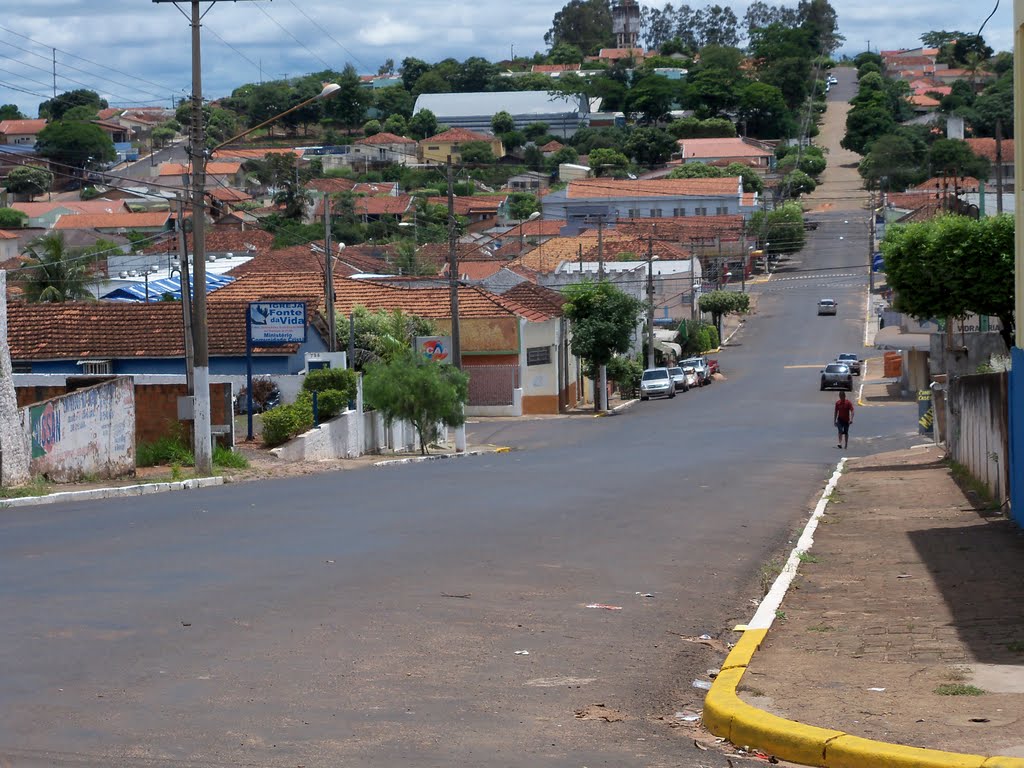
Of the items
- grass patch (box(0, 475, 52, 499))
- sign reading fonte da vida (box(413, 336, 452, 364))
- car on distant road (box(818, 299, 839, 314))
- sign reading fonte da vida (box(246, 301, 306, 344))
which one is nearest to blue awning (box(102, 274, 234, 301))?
sign reading fonte da vida (box(413, 336, 452, 364))

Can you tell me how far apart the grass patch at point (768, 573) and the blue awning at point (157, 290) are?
4209 centimetres

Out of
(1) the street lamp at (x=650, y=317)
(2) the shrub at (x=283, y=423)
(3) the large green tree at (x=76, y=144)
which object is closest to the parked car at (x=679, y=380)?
(1) the street lamp at (x=650, y=317)

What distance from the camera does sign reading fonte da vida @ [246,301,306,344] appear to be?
111ft

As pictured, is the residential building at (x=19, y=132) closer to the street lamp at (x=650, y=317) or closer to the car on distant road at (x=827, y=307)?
the car on distant road at (x=827, y=307)

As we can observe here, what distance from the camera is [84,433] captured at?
24.4 meters

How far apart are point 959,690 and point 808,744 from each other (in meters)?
1.39

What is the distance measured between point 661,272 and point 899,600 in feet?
263

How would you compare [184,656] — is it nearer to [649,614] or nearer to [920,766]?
[649,614]

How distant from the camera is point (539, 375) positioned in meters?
56.3

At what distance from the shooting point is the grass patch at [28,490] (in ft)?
67.7

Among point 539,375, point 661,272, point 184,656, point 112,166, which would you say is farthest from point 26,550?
point 112,166

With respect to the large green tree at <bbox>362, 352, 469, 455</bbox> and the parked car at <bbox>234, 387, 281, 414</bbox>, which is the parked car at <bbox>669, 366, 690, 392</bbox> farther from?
the large green tree at <bbox>362, 352, 469, 455</bbox>

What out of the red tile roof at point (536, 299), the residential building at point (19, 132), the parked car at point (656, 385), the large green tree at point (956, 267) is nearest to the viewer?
the large green tree at point (956, 267)

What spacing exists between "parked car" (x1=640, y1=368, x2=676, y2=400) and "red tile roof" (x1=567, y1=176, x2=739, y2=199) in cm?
6494
